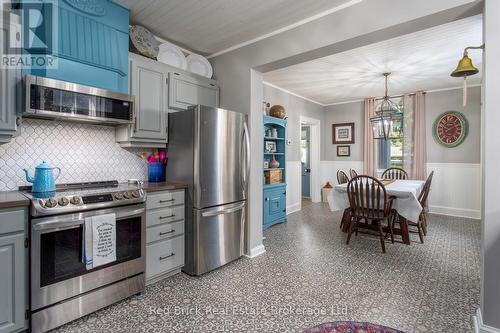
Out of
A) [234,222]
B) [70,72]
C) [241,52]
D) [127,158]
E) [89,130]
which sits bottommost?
[234,222]

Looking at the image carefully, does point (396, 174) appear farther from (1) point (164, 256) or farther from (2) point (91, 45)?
(2) point (91, 45)

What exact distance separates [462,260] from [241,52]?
355cm

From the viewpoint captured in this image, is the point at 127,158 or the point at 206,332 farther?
the point at 127,158

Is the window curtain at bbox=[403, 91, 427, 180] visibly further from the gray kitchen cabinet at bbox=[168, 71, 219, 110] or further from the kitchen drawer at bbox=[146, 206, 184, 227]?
the kitchen drawer at bbox=[146, 206, 184, 227]

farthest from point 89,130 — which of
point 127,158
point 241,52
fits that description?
point 241,52

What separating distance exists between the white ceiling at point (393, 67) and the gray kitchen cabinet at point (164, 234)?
286 centimetres

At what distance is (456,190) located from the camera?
16.9 ft

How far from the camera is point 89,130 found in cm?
252

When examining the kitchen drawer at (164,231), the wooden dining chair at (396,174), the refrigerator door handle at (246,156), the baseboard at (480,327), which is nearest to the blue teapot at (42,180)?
the kitchen drawer at (164,231)

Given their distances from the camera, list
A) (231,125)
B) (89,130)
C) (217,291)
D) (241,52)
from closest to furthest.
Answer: (217,291) < (89,130) < (231,125) < (241,52)

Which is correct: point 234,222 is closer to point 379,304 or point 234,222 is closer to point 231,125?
point 231,125

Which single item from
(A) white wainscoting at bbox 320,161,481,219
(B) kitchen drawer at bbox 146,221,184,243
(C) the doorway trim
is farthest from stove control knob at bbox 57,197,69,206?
(A) white wainscoting at bbox 320,161,481,219

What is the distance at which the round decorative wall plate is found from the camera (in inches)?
198

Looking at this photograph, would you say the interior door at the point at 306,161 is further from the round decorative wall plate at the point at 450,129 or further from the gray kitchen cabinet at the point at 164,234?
the gray kitchen cabinet at the point at 164,234
